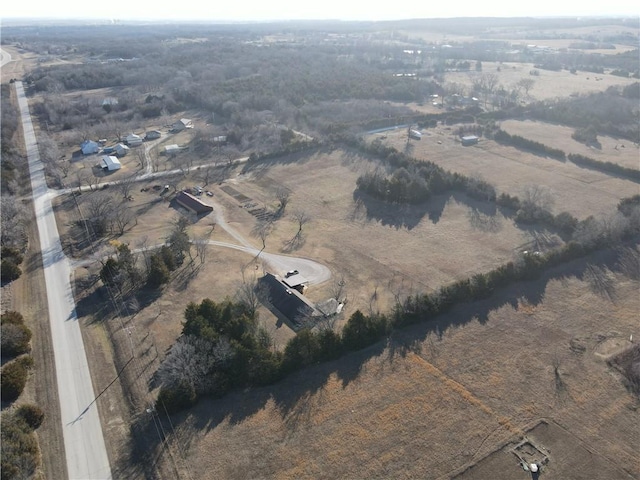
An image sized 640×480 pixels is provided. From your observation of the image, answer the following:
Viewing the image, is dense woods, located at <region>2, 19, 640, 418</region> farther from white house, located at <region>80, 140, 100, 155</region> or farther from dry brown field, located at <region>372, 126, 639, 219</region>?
white house, located at <region>80, 140, 100, 155</region>

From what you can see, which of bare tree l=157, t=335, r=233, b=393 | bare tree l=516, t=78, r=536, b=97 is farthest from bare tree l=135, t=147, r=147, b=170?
bare tree l=516, t=78, r=536, b=97

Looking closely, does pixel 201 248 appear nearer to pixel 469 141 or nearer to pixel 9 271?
pixel 9 271

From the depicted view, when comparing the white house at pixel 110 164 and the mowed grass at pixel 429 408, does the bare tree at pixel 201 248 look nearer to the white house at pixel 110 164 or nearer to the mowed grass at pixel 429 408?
the mowed grass at pixel 429 408

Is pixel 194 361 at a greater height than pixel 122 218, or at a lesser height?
greater

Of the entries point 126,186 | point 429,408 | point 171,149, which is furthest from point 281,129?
point 429,408

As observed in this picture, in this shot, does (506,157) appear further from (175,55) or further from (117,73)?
(175,55)

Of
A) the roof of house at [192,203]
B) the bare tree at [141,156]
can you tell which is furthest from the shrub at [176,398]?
the bare tree at [141,156]
